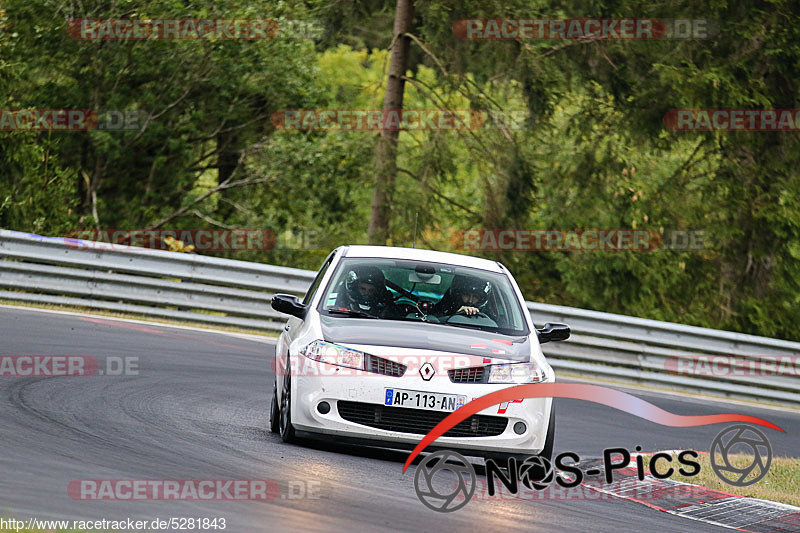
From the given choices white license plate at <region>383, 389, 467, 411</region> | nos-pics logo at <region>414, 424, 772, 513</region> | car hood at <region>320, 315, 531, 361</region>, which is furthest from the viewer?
car hood at <region>320, 315, 531, 361</region>

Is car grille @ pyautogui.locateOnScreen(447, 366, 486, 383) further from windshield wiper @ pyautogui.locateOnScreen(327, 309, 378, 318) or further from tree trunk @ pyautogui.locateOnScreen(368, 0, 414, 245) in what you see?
tree trunk @ pyautogui.locateOnScreen(368, 0, 414, 245)

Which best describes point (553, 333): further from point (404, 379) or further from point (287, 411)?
point (287, 411)

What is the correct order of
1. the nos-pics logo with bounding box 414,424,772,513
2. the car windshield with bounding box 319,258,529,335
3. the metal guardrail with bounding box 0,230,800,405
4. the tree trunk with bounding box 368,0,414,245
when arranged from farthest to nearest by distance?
1. the tree trunk with bounding box 368,0,414,245
2. the metal guardrail with bounding box 0,230,800,405
3. the car windshield with bounding box 319,258,529,335
4. the nos-pics logo with bounding box 414,424,772,513

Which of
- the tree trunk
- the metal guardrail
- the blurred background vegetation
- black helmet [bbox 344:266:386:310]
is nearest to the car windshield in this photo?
black helmet [bbox 344:266:386:310]

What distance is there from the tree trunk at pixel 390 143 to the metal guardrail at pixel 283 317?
10.4 meters

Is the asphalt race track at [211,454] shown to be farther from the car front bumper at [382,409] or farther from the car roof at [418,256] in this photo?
the car roof at [418,256]

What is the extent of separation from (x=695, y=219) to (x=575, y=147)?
11.9ft

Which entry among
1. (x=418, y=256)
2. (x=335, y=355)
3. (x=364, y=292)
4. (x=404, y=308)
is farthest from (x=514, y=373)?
(x=418, y=256)

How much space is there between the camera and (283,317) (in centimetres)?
1731

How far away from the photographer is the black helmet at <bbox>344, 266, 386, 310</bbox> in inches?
359

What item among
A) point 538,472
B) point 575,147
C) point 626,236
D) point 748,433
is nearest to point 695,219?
point 626,236

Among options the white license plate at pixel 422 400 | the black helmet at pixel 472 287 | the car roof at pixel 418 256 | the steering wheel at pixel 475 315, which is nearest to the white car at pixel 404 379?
the white license plate at pixel 422 400

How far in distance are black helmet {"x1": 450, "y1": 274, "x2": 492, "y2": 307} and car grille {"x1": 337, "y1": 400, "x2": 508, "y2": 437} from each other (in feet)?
5.21

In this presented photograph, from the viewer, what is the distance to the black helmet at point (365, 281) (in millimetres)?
9117
